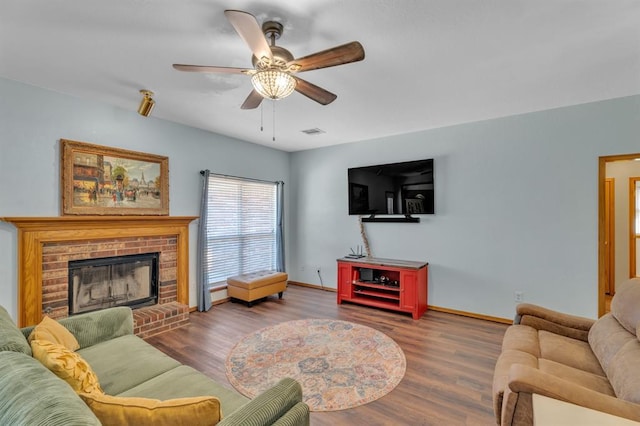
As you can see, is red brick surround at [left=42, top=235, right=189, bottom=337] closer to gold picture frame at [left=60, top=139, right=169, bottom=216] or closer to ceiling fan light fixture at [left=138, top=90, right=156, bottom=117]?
gold picture frame at [left=60, top=139, right=169, bottom=216]

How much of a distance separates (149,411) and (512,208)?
4.06m

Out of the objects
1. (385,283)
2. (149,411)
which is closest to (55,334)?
(149,411)

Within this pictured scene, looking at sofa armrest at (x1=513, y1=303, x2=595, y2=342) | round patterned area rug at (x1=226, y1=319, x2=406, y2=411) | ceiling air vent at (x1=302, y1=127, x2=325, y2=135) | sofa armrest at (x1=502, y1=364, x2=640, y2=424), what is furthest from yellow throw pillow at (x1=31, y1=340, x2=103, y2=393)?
ceiling air vent at (x1=302, y1=127, x2=325, y2=135)

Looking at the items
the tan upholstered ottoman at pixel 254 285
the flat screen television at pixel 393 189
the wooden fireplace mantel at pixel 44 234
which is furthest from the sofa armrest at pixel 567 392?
the wooden fireplace mantel at pixel 44 234

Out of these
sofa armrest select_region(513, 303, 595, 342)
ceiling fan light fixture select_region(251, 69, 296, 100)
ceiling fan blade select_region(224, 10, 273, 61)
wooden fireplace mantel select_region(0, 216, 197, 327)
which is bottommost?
sofa armrest select_region(513, 303, 595, 342)

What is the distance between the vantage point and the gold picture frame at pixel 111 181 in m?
3.09

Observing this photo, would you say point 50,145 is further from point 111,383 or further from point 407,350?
point 407,350

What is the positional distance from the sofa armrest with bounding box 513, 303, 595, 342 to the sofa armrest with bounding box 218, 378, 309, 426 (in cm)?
204

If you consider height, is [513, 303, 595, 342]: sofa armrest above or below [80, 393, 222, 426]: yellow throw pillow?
below

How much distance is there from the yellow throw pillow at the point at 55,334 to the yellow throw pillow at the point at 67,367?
1.06 feet

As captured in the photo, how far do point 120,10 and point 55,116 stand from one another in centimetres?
190

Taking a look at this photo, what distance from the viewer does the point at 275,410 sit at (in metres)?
1.24

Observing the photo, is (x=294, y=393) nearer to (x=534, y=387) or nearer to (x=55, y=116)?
(x=534, y=387)

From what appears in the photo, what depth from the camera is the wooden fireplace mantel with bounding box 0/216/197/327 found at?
9.03 ft
